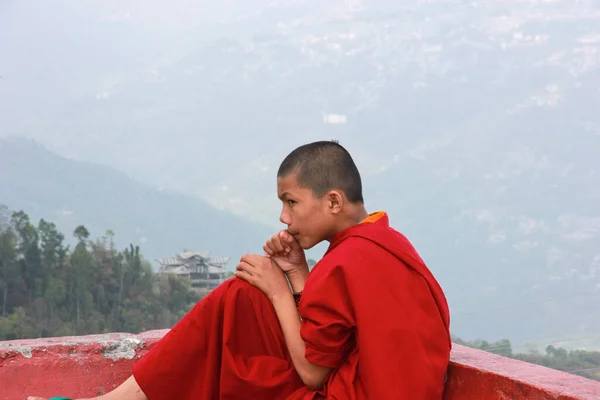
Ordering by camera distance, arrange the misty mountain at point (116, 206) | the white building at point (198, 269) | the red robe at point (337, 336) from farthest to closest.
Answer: the misty mountain at point (116, 206)
the white building at point (198, 269)
the red robe at point (337, 336)

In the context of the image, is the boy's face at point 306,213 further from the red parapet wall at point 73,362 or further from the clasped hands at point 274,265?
the red parapet wall at point 73,362

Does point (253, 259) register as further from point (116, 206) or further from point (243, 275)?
point (116, 206)

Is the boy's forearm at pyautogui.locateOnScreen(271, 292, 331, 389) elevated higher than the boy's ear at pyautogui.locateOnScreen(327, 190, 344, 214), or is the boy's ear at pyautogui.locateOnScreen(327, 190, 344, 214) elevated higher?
the boy's ear at pyautogui.locateOnScreen(327, 190, 344, 214)

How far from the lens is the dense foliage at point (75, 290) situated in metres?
38.8

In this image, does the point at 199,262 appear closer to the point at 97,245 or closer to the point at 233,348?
the point at 97,245

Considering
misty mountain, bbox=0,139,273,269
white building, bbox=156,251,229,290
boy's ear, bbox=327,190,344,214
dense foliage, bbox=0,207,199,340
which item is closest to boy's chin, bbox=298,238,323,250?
boy's ear, bbox=327,190,344,214

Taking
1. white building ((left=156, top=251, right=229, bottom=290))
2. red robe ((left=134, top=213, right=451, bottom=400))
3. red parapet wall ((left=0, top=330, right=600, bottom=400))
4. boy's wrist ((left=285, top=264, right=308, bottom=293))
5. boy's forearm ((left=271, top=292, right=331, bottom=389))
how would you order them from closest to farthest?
red robe ((left=134, top=213, right=451, bottom=400)), boy's forearm ((left=271, top=292, right=331, bottom=389)), boy's wrist ((left=285, top=264, right=308, bottom=293)), red parapet wall ((left=0, top=330, right=600, bottom=400)), white building ((left=156, top=251, right=229, bottom=290))

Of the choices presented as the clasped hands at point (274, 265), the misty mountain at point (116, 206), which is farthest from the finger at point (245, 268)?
the misty mountain at point (116, 206)

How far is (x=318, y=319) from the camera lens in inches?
73.3

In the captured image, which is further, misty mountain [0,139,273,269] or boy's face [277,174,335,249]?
misty mountain [0,139,273,269]

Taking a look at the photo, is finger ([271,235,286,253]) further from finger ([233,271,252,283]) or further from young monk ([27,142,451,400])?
finger ([233,271,252,283])

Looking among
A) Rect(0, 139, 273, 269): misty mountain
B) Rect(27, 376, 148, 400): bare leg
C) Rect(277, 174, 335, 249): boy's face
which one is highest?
Rect(0, 139, 273, 269): misty mountain

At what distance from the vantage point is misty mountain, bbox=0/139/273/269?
72950mm

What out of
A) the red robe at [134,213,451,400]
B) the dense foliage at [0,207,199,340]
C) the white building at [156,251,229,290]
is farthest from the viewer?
the white building at [156,251,229,290]
